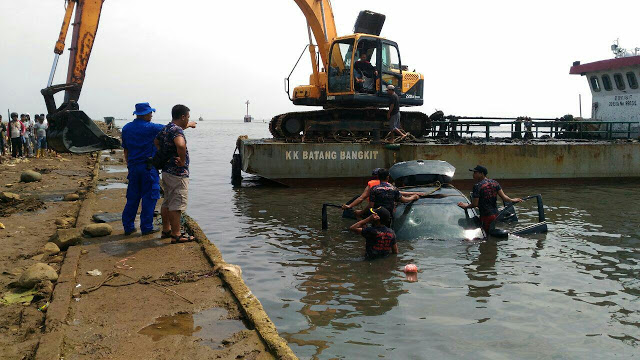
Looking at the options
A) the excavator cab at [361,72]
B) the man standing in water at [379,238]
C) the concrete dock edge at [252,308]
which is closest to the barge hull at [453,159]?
the excavator cab at [361,72]

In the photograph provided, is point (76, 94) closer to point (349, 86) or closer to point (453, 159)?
point (349, 86)

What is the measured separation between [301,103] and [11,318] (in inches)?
565

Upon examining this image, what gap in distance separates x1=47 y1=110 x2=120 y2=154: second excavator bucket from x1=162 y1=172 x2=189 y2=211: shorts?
556 cm

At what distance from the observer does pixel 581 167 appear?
17.8m

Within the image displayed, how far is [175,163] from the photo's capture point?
7.01 m

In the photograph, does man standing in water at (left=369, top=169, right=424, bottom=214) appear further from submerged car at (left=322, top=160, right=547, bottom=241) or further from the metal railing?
the metal railing

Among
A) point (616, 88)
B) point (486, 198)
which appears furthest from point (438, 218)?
point (616, 88)

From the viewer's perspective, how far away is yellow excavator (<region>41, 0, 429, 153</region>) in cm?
1423

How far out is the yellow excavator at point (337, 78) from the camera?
1423 centimetres

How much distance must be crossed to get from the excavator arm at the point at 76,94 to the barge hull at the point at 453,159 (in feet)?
14.5

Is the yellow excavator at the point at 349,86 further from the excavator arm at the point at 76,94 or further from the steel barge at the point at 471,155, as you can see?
the excavator arm at the point at 76,94

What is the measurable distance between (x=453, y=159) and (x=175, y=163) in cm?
1138

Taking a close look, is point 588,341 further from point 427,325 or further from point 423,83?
point 423,83

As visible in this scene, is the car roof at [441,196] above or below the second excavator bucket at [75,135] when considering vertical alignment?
below
